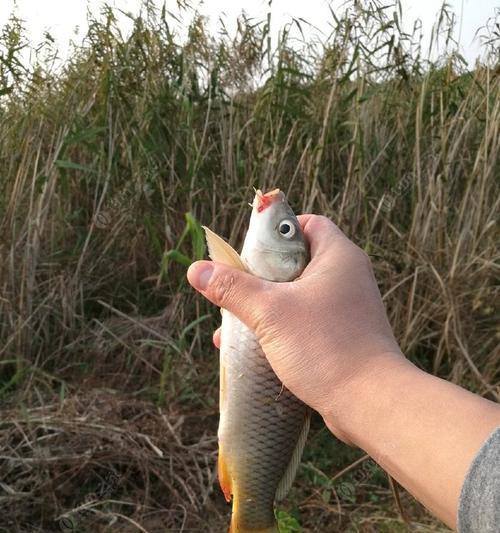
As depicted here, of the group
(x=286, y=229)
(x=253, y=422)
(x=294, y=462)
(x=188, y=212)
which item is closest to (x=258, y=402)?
(x=253, y=422)

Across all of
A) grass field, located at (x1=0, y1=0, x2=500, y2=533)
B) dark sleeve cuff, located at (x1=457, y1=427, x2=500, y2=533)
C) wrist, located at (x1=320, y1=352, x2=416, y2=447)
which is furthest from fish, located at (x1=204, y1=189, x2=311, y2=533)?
grass field, located at (x1=0, y1=0, x2=500, y2=533)

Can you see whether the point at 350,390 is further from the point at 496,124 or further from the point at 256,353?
the point at 496,124

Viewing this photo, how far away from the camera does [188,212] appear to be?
405 cm

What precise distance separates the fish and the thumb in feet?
0.16

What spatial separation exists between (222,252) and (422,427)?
27.6 inches

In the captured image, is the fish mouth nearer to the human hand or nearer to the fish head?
the fish head

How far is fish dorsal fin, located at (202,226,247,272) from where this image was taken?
175 centimetres

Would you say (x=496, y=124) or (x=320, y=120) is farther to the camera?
(x=320, y=120)

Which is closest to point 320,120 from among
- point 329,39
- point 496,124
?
point 329,39

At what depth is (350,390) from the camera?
1.51m

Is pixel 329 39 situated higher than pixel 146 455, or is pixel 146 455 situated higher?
pixel 329 39

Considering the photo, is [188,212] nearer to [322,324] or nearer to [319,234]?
[319,234]

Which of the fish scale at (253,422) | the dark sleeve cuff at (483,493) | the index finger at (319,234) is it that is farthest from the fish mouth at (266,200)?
the dark sleeve cuff at (483,493)

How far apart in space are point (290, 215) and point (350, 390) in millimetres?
542
